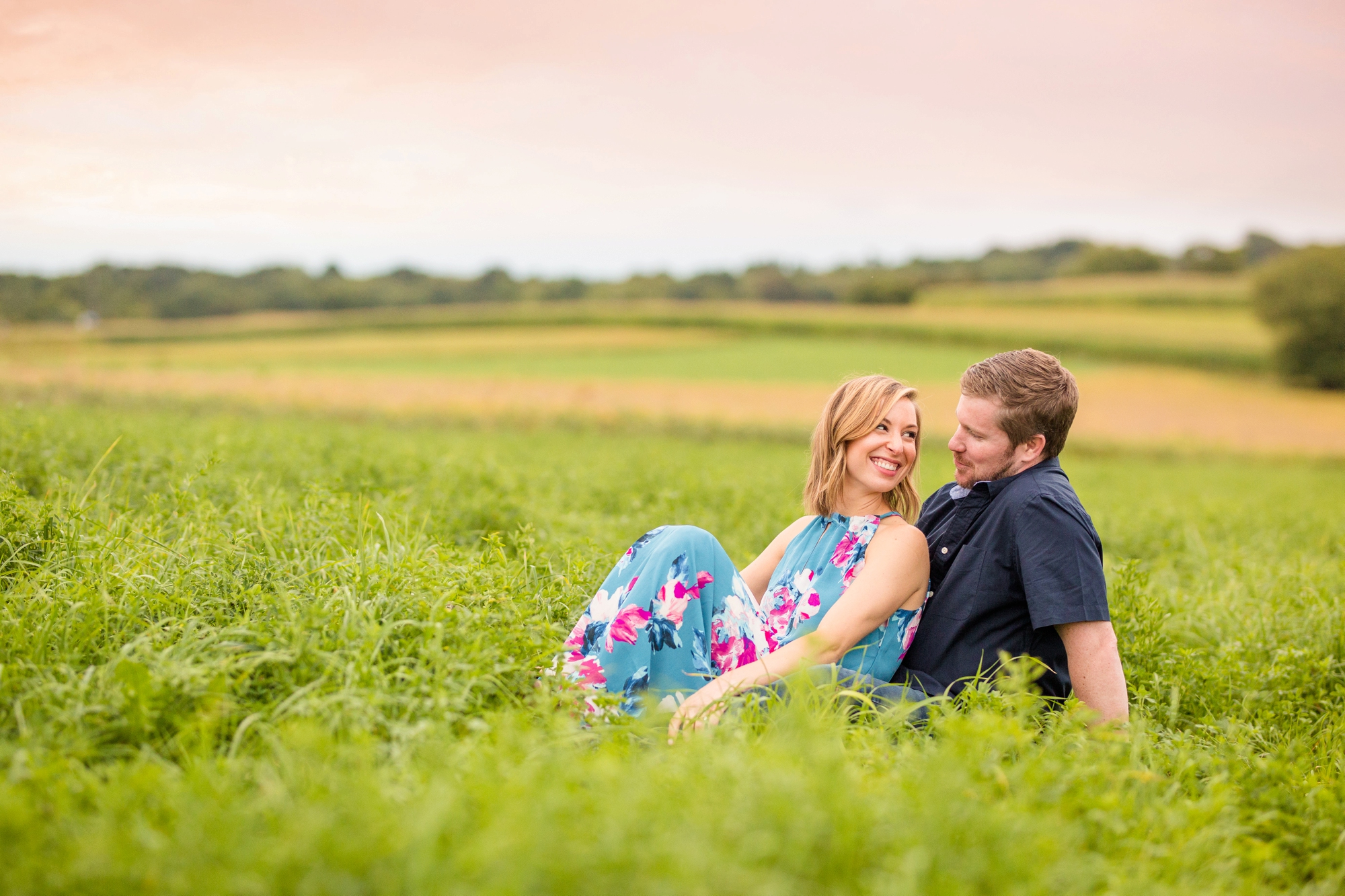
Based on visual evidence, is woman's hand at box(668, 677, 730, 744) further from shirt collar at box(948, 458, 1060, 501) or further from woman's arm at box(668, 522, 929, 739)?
shirt collar at box(948, 458, 1060, 501)

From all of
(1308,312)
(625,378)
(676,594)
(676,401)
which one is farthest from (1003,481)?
(1308,312)

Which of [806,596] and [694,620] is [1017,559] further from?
[694,620]

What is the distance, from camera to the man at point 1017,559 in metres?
3.38

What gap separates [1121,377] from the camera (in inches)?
1503

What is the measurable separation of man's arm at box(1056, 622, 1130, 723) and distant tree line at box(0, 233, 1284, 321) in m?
46.6

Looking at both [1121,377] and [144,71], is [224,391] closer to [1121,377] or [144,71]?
[144,71]

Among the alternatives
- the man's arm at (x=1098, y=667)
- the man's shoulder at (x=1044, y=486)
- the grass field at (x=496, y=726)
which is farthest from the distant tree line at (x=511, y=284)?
the man's arm at (x=1098, y=667)

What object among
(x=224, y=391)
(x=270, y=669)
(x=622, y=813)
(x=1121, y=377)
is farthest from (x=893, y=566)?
(x=1121, y=377)

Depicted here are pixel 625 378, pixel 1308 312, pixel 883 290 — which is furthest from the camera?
pixel 883 290

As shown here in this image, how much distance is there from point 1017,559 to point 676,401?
24.6m

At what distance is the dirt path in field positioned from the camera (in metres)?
24.5

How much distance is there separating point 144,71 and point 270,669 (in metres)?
5.91

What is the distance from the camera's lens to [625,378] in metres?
33.4

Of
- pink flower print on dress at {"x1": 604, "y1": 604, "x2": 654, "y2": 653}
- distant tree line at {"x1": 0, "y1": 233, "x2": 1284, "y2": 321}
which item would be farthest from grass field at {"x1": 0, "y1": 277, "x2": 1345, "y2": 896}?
distant tree line at {"x1": 0, "y1": 233, "x2": 1284, "y2": 321}
